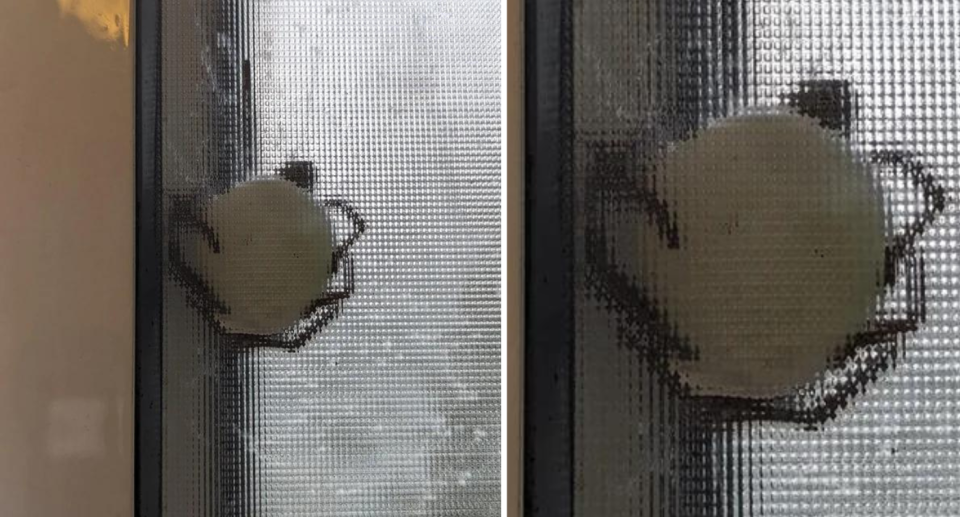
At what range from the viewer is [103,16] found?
805 millimetres

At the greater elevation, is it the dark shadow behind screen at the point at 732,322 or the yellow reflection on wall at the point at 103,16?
the yellow reflection on wall at the point at 103,16

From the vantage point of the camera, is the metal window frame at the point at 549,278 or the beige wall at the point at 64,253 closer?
the metal window frame at the point at 549,278

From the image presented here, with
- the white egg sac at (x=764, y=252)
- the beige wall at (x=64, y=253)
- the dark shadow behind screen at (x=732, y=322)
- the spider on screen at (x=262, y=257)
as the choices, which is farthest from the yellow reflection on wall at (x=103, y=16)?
the white egg sac at (x=764, y=252)

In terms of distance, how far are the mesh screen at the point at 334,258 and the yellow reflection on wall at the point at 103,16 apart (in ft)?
0.13

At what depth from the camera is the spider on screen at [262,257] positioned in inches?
32.6

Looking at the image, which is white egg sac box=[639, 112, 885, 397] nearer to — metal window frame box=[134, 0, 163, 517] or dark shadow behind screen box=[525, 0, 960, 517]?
dark shadow behind screen box=[525, 0, 960, 517]

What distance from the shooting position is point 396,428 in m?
0.85

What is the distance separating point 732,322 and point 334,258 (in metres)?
0.47

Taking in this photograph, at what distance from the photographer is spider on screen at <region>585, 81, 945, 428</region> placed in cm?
48

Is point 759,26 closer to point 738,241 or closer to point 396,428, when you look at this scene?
point 738,241

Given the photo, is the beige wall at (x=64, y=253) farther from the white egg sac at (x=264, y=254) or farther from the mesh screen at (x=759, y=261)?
the mesh screen at (x=759, y=261)

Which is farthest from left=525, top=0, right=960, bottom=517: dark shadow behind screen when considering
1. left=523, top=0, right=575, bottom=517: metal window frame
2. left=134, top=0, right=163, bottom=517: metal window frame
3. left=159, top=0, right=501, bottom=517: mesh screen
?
left=134, top=0, right=163, bottom=517: metal window frame

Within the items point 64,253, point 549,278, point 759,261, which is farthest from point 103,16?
point 759,261

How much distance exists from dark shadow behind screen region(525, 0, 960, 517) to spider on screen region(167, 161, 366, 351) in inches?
14.8
